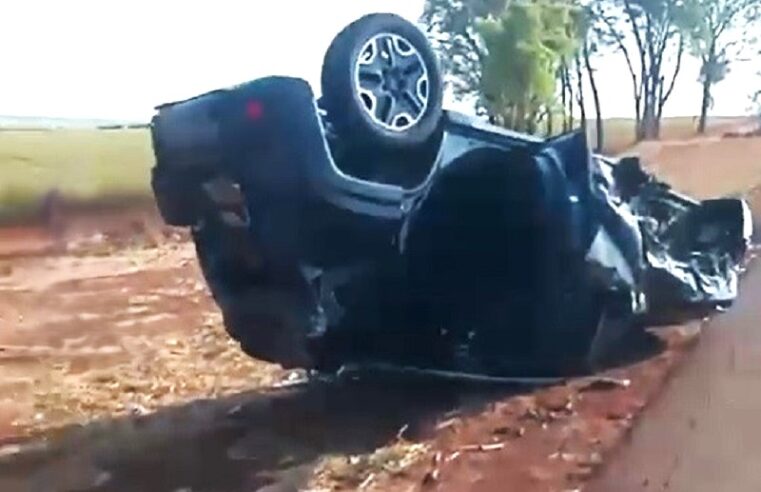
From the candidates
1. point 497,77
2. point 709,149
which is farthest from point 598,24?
point 709,149

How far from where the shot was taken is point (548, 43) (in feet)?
112

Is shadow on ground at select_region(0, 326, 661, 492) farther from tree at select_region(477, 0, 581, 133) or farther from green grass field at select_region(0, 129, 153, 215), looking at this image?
tree at select_region(477, 0, 581, 133)

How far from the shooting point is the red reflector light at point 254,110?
6371 millimetres

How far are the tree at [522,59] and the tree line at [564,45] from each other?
26mm

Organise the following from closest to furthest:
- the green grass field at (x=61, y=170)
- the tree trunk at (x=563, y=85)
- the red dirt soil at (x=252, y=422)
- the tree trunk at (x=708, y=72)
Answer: the red dirt soil at (x=252, y=422) < the green grass field at (x=61, y=170) < the tree trunk at (x=563, y=85) < the tree trunk at (x=708, y=72)

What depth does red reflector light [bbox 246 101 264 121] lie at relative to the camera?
6.37 m

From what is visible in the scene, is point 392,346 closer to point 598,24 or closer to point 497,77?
point 497,77

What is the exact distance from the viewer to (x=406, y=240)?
7.29 m

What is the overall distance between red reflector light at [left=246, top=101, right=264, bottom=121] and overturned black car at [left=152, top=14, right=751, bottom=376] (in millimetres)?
11

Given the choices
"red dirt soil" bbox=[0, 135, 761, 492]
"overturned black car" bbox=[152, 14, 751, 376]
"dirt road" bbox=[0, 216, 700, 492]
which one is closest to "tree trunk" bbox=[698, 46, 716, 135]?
"red dirt soil" bbox=[0, 135, 761, 492]

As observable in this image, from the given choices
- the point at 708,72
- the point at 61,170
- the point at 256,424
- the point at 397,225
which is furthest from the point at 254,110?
the point at 708,72

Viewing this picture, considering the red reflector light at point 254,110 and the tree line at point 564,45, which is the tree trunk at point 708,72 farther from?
the red reflector light at point 254,110

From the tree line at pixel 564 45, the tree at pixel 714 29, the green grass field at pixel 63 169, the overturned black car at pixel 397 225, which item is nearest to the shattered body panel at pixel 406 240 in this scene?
the overturned black car at pixel 397 225

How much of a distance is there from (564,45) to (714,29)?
7113 millimetres
